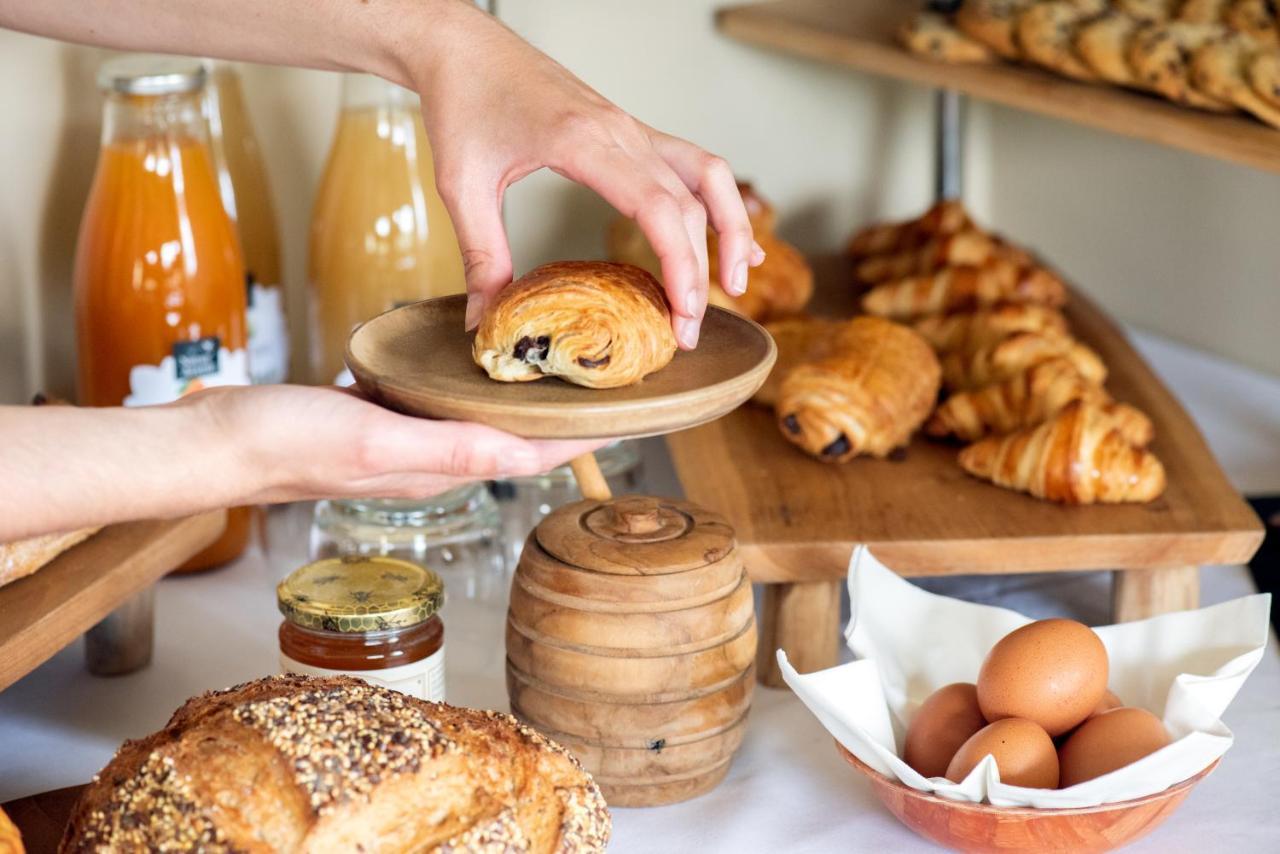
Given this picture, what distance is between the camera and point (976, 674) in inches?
43.9

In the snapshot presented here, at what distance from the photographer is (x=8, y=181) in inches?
59.5

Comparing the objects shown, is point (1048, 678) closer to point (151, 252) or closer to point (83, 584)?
point (83, 584)

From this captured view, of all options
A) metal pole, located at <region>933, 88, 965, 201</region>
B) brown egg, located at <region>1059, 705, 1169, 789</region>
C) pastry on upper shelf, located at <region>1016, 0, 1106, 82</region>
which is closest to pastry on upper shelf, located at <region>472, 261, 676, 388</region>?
brown egg, located at <region>1059, 705, 1169, 789</region>

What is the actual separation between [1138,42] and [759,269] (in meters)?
0.47

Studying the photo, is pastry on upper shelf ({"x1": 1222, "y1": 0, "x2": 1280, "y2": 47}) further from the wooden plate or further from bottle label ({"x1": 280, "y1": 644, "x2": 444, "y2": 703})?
bottle label ({"x1": 280, "y1": 644, "x2": 444, "y2": 703})

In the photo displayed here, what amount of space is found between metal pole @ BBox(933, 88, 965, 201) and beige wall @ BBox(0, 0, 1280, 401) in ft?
0.32

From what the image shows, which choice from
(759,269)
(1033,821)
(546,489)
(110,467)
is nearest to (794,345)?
(759,269)

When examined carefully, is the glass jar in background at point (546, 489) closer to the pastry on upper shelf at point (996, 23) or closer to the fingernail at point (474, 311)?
the fingernail at point (474, 311)

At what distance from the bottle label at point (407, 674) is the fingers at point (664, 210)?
0.29m

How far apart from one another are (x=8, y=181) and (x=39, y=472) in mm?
785

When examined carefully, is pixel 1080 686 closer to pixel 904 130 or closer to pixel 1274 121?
pixel 1274 121

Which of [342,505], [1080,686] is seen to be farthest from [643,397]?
[342,505]

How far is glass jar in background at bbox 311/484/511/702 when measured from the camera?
1.35 meters

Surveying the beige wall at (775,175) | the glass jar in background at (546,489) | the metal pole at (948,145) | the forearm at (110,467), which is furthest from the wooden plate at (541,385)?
the metal pole at (948,145)
